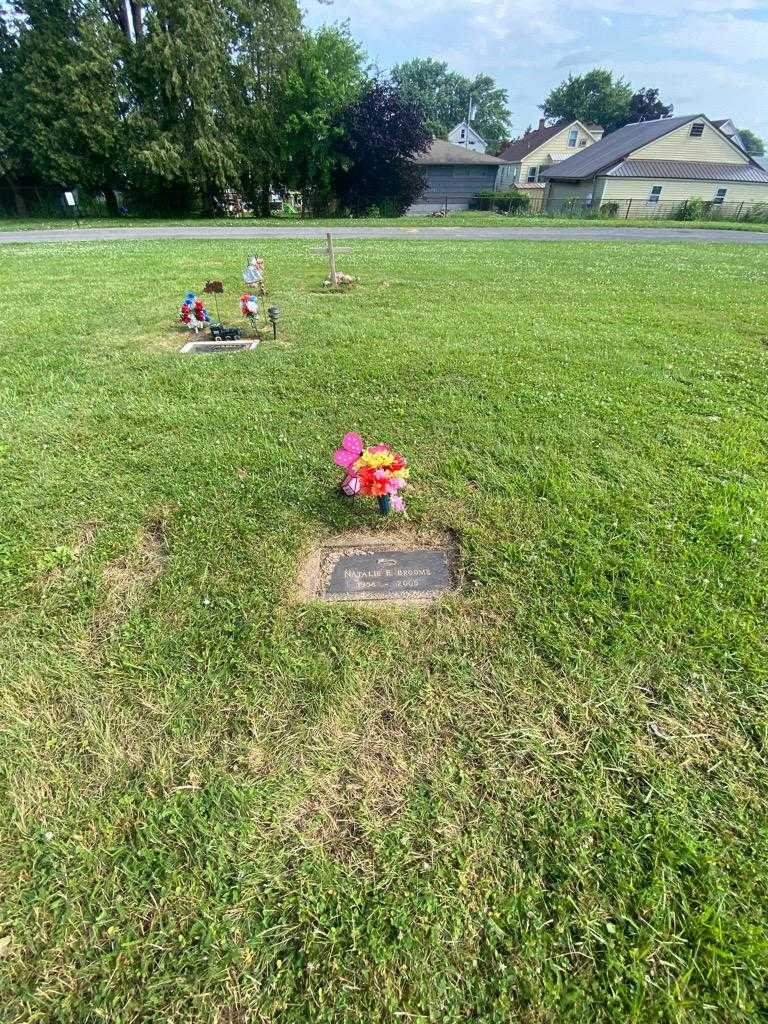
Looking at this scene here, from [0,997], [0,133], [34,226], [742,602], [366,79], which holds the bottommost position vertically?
[0,997]

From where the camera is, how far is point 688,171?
28438mm

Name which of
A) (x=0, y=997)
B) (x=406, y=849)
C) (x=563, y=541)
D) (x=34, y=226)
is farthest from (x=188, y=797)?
(x=34, y=226)

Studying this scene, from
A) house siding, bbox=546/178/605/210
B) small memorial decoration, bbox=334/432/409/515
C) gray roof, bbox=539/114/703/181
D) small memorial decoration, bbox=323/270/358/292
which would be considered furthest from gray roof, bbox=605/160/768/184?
small memorial decoration, bbox=334/432/409/515

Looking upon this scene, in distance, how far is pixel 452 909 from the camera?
4.70 feet

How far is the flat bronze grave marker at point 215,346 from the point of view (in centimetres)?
527

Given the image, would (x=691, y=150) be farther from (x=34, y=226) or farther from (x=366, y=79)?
(x=34, y=226)

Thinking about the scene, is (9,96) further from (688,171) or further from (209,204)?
(688,171)


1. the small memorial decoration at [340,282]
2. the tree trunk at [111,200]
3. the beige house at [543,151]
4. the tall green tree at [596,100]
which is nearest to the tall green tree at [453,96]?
the tall green tree at [596,100]

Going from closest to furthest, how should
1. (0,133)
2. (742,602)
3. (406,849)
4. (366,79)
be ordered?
(406,849), (742,602), (0,133), (366,79)

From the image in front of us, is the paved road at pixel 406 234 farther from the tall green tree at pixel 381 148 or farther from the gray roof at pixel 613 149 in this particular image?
the gray roof at pixel 613 149

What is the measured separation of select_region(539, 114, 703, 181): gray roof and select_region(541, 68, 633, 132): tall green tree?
127 feet

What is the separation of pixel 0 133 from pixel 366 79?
18058 mm

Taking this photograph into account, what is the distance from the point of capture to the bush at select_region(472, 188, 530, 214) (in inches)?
1187

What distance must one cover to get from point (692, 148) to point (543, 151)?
1870 cm
